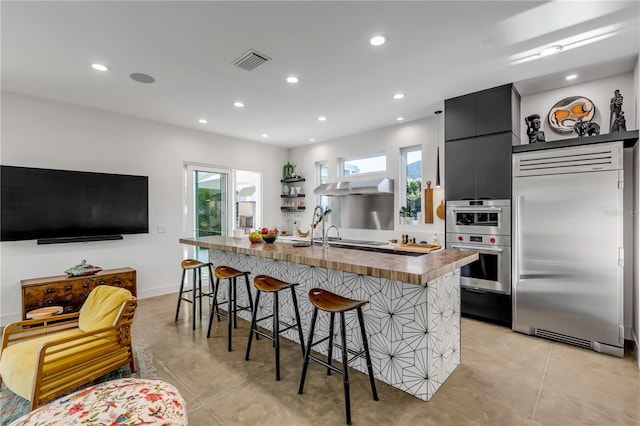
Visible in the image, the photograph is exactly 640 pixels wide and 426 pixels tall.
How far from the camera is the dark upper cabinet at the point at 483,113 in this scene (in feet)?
11.4

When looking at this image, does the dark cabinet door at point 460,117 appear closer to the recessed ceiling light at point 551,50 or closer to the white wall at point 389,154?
the white wall at point 389,154

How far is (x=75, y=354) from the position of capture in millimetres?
2076

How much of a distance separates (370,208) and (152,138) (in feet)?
12.7

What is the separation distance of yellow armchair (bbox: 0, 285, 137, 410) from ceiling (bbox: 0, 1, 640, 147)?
217cm

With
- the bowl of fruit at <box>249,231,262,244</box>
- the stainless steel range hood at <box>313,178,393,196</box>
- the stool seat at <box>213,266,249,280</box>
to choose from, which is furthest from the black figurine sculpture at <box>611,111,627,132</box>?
the stool seat at <box>213,266,249,280</box>

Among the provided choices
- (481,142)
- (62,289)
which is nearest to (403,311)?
(481,142)

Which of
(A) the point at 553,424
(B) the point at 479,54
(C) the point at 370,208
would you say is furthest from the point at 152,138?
(A) the point at 553,424

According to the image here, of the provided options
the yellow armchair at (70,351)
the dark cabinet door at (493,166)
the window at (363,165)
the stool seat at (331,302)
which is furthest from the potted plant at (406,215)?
the yellow armchair at (70,351)

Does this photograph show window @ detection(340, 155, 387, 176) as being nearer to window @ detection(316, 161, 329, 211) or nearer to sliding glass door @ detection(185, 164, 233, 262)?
window @ detection(316, 161, 329, 211)

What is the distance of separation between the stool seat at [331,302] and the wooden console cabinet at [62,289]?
3211mm

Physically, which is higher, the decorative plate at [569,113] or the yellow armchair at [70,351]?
the decorative plate at [569,113]

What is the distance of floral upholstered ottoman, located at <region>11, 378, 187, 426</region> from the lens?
1.40 meters

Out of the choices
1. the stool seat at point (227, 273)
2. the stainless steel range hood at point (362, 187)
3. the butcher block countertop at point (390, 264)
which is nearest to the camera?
the butcher block countertop at point (390, 264)

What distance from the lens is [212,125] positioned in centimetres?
508
